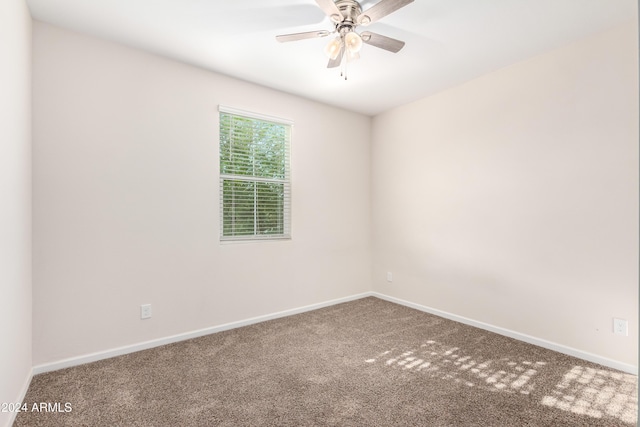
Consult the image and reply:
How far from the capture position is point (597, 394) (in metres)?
1.97

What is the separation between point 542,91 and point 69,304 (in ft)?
13.7

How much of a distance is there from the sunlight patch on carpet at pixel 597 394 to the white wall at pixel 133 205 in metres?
2.46

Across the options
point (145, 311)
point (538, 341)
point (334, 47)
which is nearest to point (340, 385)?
point (145, 311)

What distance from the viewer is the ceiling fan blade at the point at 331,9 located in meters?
1.81

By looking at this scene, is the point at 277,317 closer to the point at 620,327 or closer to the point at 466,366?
the point at 466,366

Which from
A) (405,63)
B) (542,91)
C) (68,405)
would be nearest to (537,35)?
(542,91)

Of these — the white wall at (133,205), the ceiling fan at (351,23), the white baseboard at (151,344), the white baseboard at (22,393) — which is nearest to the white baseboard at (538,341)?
→ the white baseboard at (151,344)

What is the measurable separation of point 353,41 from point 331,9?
23 cm

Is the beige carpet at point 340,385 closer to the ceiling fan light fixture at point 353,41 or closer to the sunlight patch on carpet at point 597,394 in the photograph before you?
the sunlight patch on carpet at point 597,394

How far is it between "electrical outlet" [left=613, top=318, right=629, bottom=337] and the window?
292 centimetres

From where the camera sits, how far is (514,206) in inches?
113

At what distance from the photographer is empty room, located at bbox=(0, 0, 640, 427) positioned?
1.91 meters

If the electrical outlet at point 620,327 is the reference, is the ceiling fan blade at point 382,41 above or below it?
above

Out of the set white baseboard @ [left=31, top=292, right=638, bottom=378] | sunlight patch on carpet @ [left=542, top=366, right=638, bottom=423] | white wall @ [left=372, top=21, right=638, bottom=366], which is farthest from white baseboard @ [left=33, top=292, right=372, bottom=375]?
sunlight patch on carpet @ [left=542, top=366, right=638, bottom=423]
